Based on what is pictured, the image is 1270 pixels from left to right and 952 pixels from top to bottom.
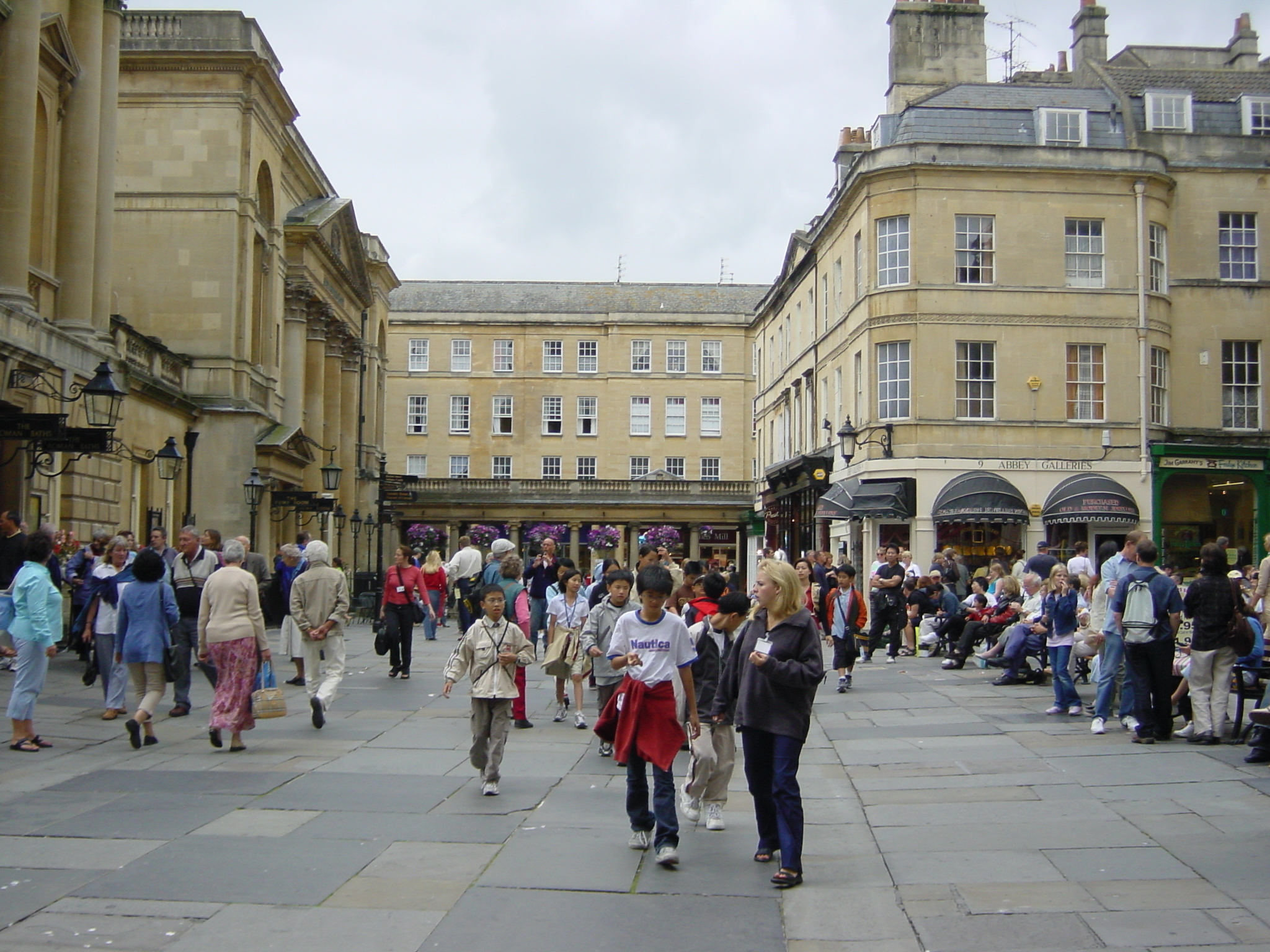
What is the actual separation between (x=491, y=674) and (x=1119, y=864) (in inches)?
174

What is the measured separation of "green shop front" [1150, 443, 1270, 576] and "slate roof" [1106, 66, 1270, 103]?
30.9 feet

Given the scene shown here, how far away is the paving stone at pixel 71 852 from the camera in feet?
22.8

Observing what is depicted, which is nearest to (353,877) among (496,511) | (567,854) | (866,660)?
(567,854)

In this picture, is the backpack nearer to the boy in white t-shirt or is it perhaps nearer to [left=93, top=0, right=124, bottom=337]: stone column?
the boy in white t-shirt

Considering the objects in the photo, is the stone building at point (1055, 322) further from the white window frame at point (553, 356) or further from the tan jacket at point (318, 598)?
the white window frame at point (553, 356)

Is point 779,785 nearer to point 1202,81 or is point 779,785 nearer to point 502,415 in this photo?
point 1202,81

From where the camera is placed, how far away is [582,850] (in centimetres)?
757

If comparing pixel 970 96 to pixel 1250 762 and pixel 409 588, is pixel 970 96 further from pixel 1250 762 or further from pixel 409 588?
pixel 1250 762

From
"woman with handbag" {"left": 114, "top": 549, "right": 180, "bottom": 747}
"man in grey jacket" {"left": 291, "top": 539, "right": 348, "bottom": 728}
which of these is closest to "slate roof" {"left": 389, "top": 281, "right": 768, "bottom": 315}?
"man in grey jacket" {"left": 291, "top": 539, "right": 348, "bottom": 728}

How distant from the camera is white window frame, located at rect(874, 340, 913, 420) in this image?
29.7 metres

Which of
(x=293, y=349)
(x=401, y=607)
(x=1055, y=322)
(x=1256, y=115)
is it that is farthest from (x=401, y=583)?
(x=1256, y=115)

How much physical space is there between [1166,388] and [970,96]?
8466mm

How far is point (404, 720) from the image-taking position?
13195mm

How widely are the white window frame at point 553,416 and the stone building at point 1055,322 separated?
3668cm
